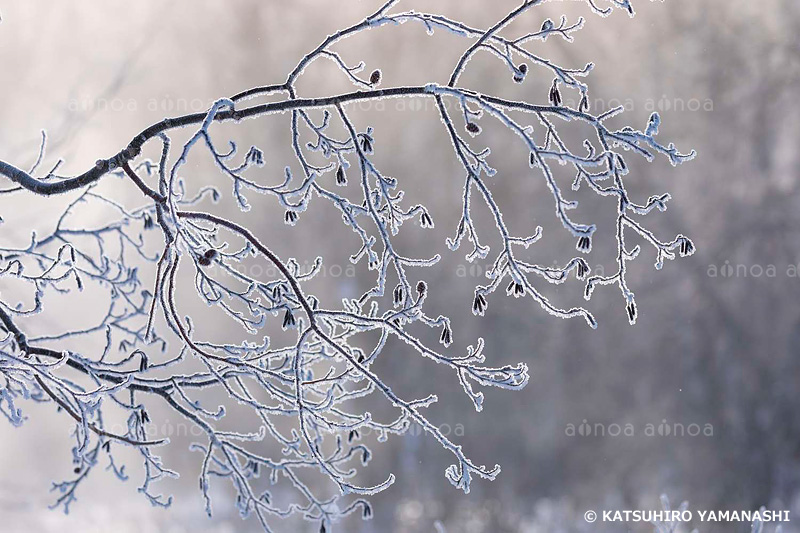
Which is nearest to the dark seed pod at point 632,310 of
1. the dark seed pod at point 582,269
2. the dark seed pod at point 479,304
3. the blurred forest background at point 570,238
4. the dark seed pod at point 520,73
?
the dark seed pod at point 582,269

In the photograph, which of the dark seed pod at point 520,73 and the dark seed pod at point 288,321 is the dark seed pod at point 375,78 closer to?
the dark seed pod at point 520,73

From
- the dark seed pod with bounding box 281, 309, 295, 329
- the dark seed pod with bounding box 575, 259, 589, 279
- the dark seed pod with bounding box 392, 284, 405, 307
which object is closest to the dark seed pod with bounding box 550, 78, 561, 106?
the dark seed pod with bounding box 575, 259, 589, 279

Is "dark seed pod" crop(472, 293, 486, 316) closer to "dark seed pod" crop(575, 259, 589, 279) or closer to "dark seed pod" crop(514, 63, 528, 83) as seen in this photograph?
"dark seed pod" crop(575, 259, 589, 279)

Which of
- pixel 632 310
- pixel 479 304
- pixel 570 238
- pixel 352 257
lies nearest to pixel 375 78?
pixel 352 257

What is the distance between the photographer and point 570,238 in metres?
10.7

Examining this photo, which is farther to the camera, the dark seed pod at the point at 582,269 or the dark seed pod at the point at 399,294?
the dark seed pod at the point at 399,294

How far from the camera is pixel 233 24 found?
1241 centimetres

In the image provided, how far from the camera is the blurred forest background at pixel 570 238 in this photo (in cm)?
1033

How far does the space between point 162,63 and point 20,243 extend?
250 inches

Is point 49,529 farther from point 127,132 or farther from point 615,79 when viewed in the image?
point 615,79

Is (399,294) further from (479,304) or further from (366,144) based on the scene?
(366,144)

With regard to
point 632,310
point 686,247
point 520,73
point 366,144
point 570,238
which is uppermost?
point 570,238

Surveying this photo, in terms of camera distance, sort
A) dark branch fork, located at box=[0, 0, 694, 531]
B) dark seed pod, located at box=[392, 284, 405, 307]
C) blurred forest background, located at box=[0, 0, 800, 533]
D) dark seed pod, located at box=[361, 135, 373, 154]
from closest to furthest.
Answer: dark branch fork, located at box=[0, 0, 694, 531], dark seed pod, located at box=[361, 135, 373, 154], dark seed pod, located at box=[392, 284, 405, 307], blurred forest background, located at box=[0, 0, 800, 533]

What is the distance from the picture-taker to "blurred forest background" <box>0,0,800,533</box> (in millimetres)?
10328
